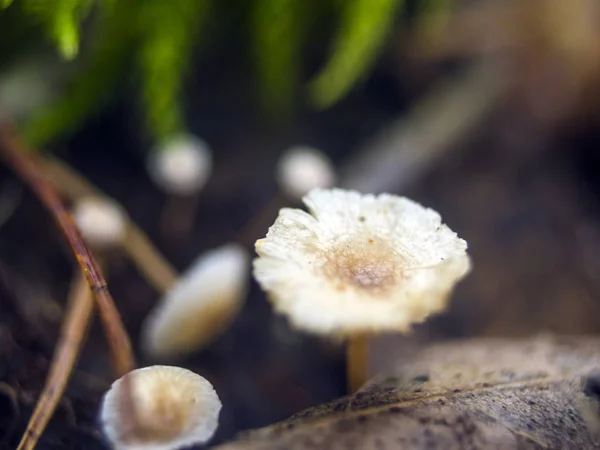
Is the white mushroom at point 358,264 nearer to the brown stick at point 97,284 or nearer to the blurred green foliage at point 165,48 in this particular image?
the brown stick at point 97,284

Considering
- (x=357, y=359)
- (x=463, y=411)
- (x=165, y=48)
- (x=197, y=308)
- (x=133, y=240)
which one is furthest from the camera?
(x=165, y=48)

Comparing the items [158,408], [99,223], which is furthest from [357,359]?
[99,223]

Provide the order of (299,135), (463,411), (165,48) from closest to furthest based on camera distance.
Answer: (463,411), (165,48), (299,135)

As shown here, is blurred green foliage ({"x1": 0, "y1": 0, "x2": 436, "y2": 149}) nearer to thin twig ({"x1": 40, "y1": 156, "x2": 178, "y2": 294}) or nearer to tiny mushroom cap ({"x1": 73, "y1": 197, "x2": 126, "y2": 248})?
thin twig ({"x1": 40, "y1": 156, "x2": 178, "y2": 294})

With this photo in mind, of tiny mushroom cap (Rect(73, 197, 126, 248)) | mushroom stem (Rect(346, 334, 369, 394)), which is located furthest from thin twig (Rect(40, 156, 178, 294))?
mushroom stem (Rect(346, 334, 369, 394))

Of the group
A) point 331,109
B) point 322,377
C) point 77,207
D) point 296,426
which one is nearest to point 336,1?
point 331,109

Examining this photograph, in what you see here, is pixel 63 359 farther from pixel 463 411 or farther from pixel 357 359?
pixel 463 411
